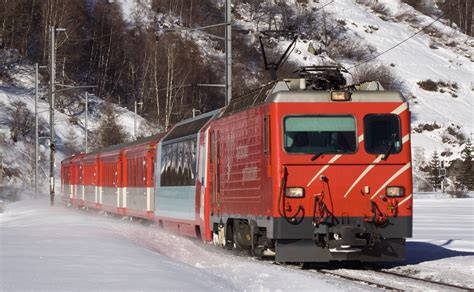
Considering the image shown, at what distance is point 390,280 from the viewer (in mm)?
14344

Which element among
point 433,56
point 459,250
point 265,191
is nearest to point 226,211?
point 265,191

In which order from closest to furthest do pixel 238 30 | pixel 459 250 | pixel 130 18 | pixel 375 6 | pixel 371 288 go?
pixel 371 288 → pixel 459 250 → pixel 130 18 → pixel 238 30 → pixel 375 6

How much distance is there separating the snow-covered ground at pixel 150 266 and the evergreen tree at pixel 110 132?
44.4 meters

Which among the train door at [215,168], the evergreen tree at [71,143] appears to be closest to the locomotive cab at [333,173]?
the train door at [215,168]

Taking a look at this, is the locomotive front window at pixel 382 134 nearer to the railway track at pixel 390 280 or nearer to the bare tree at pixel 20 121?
the railway track at pixel 390 280

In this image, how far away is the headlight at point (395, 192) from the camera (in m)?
15.8

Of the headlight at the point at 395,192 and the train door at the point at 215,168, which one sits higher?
the train door at the point at 215,168

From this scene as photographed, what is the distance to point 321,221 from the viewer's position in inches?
607

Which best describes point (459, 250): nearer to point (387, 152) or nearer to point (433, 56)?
point (387, 152)

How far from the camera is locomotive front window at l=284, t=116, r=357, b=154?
15.6m

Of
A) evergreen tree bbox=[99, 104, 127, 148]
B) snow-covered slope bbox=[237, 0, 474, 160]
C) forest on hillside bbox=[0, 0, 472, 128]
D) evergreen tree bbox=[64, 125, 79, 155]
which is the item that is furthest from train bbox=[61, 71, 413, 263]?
snow-covered slope bbox=[237, 0, 474, 160]

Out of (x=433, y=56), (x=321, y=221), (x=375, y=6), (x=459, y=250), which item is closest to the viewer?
(x=321, y=221)

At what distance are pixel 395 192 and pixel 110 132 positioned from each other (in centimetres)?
5331

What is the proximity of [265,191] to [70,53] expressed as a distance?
6293cm
